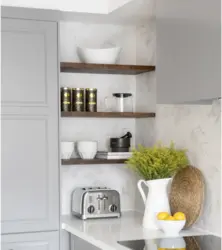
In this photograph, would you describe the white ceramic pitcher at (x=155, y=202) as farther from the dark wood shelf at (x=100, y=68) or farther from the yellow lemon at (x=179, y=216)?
the dark wood shelf at (x=100, y=68)

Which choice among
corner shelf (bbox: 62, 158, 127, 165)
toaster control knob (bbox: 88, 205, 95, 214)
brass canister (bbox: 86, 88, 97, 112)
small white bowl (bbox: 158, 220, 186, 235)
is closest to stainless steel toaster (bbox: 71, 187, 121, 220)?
toaster control knob (bbox: 88, 205, 95, 214)

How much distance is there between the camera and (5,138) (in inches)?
134

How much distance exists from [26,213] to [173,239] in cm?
99

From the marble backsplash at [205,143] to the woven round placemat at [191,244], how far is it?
0.59 feet

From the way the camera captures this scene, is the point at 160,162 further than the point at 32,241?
No

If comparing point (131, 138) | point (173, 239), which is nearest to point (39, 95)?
point (131, 138)

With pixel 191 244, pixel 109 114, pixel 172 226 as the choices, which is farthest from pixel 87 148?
pixel 191 244

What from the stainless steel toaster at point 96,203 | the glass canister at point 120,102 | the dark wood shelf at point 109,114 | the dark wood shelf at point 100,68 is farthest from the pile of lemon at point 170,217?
the dark wood shelf at point 100,68

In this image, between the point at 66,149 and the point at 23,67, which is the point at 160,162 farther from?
the point at 23,67

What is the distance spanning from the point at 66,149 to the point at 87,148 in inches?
5.7

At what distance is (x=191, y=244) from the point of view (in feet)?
9.59

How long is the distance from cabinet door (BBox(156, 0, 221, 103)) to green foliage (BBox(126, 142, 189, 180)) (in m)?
0.48

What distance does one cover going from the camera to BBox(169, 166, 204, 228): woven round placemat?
10.4 feet

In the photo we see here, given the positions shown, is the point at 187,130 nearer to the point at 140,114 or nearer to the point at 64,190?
the point at 140,114
